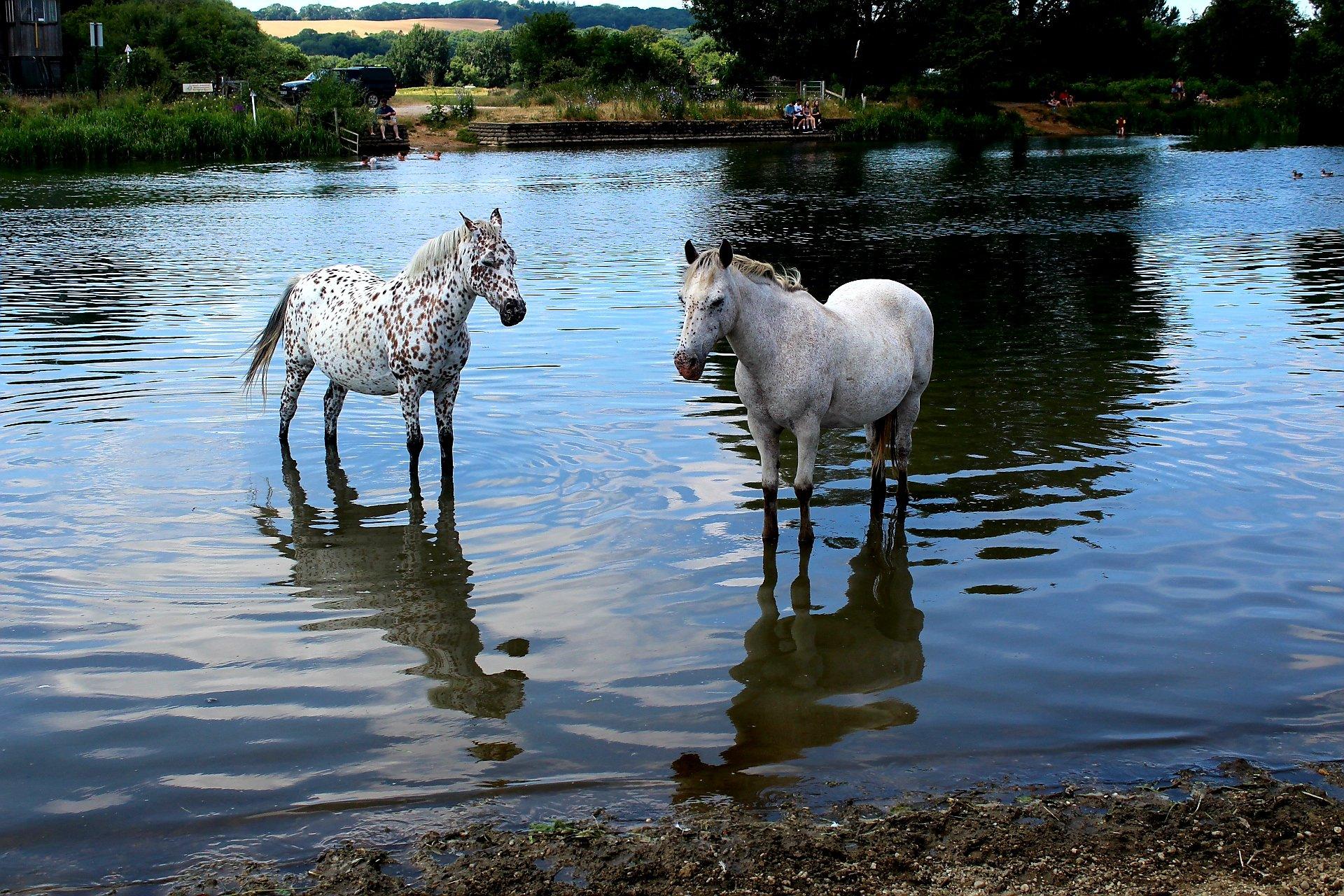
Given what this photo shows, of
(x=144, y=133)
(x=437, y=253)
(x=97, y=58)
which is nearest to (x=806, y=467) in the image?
(x=437, y=253)

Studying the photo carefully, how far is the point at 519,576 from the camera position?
6.92 metres

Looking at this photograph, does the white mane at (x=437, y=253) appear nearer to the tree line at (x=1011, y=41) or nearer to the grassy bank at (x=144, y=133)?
the grassy bank at (x=144, y=133)

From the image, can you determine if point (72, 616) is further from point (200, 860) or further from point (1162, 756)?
point (1162, 756)

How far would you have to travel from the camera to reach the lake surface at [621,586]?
4.67 metres

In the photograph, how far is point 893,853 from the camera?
13.1 feet

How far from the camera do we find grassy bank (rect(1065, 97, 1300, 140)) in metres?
66.6

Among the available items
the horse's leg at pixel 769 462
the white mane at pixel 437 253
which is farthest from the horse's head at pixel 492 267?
the horse's leg at pixel 769 462

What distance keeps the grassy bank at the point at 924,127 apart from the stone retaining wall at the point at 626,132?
1.86 m

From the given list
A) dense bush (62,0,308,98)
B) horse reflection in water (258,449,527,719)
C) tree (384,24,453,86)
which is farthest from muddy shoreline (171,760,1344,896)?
tree (384,24,453,86)

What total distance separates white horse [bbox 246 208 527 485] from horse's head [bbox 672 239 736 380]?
1486mm

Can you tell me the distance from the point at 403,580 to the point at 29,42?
201 ft

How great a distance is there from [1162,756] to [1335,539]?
334 cm

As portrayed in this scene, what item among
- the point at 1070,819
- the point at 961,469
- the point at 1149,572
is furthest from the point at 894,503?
the point at 1070,819

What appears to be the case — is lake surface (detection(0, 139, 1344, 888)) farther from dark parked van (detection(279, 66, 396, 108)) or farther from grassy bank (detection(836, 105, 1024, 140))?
grassy bank (detection(836, 105, 1024, 140))
